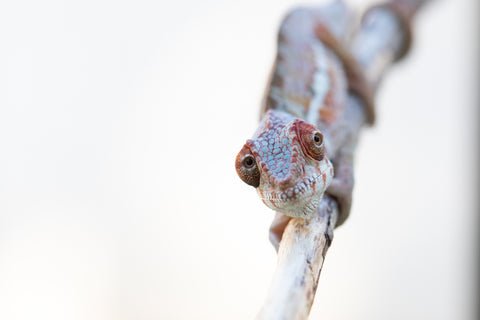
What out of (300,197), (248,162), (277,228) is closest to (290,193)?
(300,197)

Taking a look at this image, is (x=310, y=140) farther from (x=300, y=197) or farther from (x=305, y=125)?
(x=300, y=197)

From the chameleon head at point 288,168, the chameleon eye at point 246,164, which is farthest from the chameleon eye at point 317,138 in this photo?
the chameleon eye at point 246,164

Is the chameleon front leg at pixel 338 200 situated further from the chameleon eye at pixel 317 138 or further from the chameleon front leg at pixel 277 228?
the chameleon eye at pixel 317 138

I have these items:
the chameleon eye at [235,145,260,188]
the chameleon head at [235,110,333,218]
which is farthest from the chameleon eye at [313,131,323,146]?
the chameleon eye at [235,145,260,188]

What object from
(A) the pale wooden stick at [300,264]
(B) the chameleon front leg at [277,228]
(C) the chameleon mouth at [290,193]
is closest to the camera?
(A) the pale wooden stick at [300,264]

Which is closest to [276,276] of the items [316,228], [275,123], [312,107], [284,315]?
[284,315]

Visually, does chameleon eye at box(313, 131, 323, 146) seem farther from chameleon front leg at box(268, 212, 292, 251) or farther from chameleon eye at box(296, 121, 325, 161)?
chameleon front leg at box(268, 212, 292, 251)

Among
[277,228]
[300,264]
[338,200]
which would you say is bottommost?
[300,264]

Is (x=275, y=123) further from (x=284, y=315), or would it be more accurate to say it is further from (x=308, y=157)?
(x=284, y=315)
